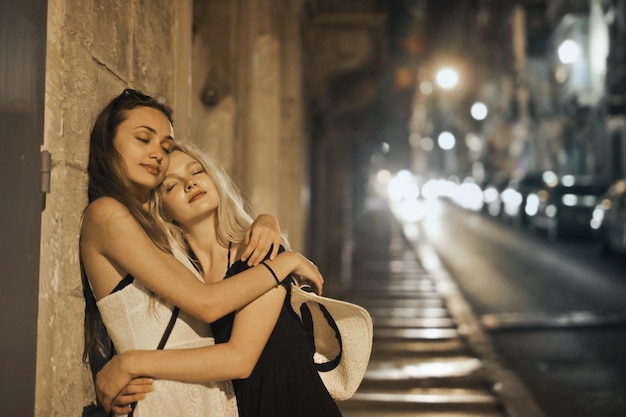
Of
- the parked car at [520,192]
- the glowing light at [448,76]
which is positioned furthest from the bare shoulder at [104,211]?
the parked car at [520,192]

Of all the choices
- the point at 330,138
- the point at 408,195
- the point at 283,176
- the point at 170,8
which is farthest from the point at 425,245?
the point at 408,195

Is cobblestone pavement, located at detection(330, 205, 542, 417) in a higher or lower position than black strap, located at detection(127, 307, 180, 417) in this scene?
lower

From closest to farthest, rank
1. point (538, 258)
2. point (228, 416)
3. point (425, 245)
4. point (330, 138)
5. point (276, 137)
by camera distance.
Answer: point (228, 416)
point (276, 137)
point (330, 138)
point (538, 258)
point (425, 245)

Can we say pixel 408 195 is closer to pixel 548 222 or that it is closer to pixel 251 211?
pixel 548 222

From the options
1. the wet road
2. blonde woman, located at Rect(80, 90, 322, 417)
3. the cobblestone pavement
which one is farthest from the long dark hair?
the wet road

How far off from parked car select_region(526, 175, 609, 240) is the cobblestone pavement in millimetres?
7213

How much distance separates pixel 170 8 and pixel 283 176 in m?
4.18

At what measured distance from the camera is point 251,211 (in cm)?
297

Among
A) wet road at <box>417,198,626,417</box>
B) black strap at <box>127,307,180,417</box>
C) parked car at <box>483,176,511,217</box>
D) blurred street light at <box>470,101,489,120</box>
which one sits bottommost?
wet road at <box>417,198,626,417</box>

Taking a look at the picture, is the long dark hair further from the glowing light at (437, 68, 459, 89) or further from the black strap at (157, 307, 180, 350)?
the glowing light at (437, 68, 459, 89)

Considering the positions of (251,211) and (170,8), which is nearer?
(251,211)

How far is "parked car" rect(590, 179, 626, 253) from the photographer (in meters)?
14.1

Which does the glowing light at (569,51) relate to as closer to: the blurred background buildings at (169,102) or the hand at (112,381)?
the blurred background buildings at (169,102)

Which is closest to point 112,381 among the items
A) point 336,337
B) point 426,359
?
point 336,337
